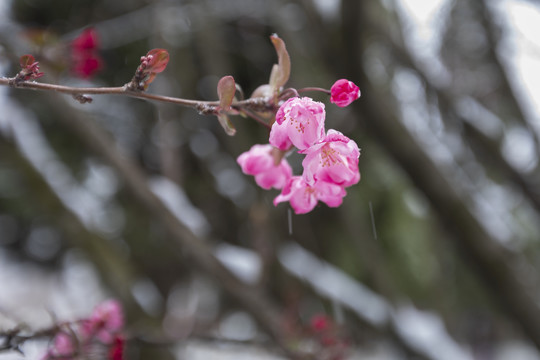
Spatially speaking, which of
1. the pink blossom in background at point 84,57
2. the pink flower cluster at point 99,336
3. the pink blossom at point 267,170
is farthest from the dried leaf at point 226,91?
the pink blossom in background at point 84,57

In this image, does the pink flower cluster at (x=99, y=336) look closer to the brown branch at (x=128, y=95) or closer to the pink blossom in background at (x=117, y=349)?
the pink blossom in background at (x=117, y=349)

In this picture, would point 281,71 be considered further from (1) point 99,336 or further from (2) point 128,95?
(1) point 99,336

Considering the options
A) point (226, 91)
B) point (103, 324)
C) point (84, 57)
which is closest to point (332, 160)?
point (226, 91)

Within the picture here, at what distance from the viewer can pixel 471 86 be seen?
253 cm

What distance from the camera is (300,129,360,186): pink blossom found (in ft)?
1.37

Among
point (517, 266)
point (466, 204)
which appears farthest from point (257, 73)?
point (517, 266)

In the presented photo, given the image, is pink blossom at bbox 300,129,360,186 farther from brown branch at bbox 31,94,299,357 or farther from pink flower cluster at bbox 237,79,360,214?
brown branch at bbox 31,94,299,357

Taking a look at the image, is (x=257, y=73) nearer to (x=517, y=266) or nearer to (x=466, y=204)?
(x=466, y=204)

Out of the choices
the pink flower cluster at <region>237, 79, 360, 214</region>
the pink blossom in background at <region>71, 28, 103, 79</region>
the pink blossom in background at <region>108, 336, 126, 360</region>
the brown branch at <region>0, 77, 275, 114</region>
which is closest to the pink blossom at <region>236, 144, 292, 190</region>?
the pink flower cluster at <region>237, 79, 360, 214</region>

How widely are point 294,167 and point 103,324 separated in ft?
1.92

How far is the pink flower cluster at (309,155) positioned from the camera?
0.39 m

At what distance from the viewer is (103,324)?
0.75m

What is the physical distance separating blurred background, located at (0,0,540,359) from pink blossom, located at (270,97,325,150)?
1.44 feet

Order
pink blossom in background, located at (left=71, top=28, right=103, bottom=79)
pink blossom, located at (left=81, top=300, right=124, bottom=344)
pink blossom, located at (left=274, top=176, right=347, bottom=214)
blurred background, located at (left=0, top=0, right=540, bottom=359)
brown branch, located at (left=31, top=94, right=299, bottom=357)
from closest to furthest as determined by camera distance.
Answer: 1. pink blossom, located at (left=274, top=176, right=347, bottom=214)
2. pink blossom, located at (left=81, top=300, right=124, bottom=344)
3. pink blossom in background, located at (left=71, top=28, right=103, bottom=79)
4. blurred background, located at (left=0, top=0, right=540, bottom=359)
5. brown branch, located at (left=31, top=94, right=299, bottom=357)
